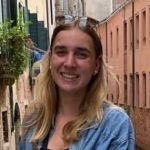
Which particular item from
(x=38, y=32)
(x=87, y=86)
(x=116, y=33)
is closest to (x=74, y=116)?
(x=87, y=86)

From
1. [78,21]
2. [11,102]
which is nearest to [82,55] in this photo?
[78,21]

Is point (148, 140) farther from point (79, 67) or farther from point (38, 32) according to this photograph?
point (79, 67)

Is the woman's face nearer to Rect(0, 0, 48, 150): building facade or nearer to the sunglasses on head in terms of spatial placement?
the sunglasses on head

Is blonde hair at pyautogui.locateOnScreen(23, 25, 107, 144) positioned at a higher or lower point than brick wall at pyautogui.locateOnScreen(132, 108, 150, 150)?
higher

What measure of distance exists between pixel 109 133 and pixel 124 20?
28.3m

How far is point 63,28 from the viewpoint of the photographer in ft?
8.77

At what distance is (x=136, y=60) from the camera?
92.1 feet

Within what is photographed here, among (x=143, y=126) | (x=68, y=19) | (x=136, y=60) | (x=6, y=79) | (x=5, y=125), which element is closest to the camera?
(x=68, y=19)

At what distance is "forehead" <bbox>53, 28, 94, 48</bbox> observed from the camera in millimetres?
2594

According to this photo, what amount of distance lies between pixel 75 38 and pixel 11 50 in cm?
778

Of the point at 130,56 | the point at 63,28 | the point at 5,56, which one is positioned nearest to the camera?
the point at 63,28

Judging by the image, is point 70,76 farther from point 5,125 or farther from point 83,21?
point 5,125

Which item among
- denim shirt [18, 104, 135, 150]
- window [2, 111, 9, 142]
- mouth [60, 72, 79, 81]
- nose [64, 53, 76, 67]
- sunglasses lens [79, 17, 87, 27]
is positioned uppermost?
sunglasses lens [79, 17, 87, 27]

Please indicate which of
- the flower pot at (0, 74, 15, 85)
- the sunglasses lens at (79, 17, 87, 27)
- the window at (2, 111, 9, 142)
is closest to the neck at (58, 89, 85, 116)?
the sunglasses lens at (79, 17, 87, 27)
